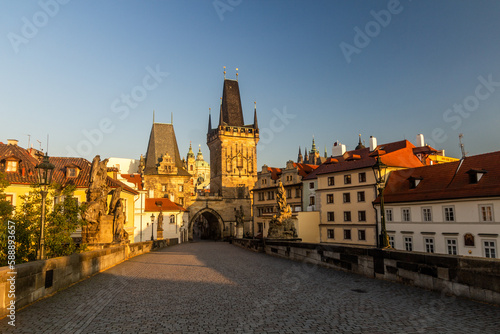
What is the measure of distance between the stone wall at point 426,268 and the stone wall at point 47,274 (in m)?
8.77

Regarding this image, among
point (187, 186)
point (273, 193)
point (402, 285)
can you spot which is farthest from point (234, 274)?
point (187, 186)

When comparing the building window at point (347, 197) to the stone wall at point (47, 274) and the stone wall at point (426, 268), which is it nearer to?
the stone wall at point (426, 268)

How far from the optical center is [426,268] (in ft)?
30.9

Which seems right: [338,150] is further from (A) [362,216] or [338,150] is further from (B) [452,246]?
(B) [452,246]

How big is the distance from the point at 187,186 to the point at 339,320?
226 ft

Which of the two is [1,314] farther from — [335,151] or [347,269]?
[335,151]

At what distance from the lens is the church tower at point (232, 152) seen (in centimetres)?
7969

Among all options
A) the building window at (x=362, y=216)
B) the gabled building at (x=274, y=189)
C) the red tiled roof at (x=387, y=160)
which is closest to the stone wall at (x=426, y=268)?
the building window at (x=362, y=216)

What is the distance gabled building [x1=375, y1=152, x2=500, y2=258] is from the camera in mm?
26406

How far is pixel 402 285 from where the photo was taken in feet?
33.6

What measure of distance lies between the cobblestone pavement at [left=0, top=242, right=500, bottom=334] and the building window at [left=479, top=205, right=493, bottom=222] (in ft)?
62.5

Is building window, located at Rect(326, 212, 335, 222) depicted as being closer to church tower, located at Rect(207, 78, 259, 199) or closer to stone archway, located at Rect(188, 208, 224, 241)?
stone archway, located at Rect(188, 208, 224, 241)

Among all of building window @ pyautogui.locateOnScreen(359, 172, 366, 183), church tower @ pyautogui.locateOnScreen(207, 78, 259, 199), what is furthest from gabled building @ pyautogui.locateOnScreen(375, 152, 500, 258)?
church tower @ pyautogui.locateOnScreen(207, 78, 259, 199)

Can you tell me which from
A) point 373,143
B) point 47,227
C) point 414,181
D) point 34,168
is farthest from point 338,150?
point 47,227
